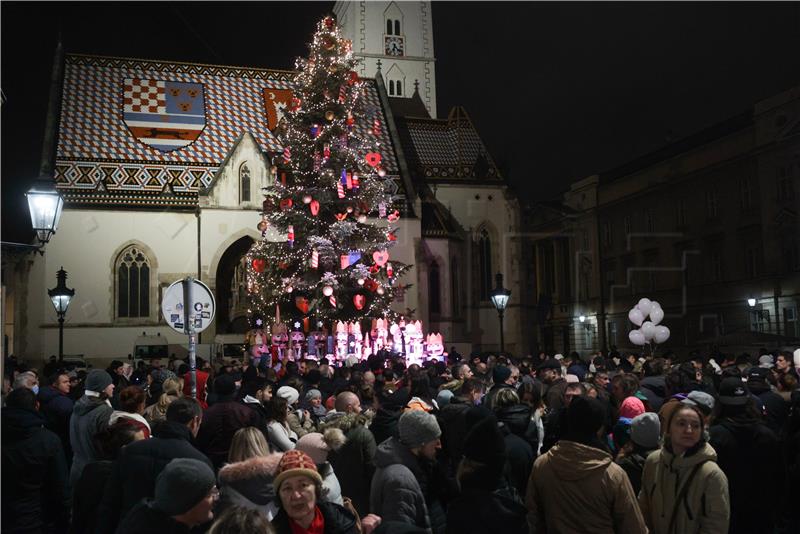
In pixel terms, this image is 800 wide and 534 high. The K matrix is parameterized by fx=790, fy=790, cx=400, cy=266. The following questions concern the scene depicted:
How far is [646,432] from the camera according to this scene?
17.6ft

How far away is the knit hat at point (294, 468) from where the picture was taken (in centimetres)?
402

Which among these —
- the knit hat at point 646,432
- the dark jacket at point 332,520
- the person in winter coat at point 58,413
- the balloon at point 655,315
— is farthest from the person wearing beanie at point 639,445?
the balloon at point 655,315

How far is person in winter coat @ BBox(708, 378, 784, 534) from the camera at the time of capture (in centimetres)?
569

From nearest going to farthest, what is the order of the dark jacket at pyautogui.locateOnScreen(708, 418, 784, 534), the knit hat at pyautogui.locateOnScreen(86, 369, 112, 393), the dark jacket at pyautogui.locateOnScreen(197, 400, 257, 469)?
the dark jacket at pyautogui.locateOnScreen(708, 418, 784, 534)
the dark jacket at pyautogui.locateOnScreen(197, 400, 257, 469)
the knit hat at pyautogui.locateOnScreen(86, 369, 112, 393)

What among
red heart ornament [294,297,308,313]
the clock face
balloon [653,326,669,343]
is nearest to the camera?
balloon [653,326,669,343]

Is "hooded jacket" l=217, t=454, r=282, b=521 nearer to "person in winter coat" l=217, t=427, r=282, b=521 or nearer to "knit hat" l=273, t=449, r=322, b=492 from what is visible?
"person in winter coat" l=217, t=427, r=282, b=521

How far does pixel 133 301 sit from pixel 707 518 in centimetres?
3182

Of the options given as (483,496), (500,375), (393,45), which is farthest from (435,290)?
(483,496)

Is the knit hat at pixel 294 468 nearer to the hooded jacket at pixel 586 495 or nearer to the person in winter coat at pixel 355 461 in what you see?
the hooded jacket at pixel 586 495

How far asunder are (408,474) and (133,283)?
102 ft

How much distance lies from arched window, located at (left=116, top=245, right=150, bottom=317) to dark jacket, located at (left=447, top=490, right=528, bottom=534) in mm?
31530

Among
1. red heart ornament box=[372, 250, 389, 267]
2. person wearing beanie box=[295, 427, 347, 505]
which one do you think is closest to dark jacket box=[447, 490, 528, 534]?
person wearing beanie box=[295, 427, 347, 505]

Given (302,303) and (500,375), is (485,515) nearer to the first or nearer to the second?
(500,375)

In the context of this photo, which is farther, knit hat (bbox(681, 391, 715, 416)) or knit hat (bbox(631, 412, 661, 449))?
knit hat (bbox(681, 391, 715, 416))
